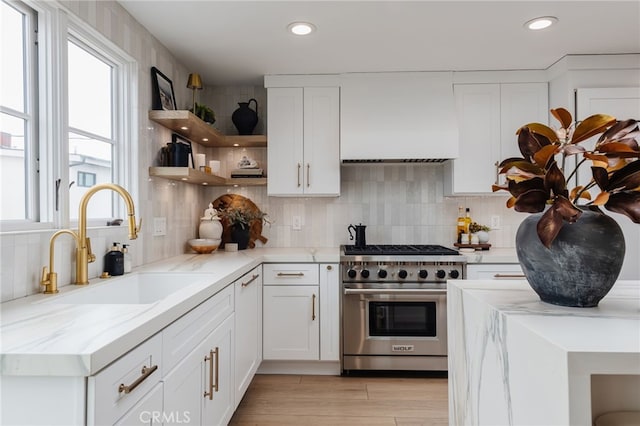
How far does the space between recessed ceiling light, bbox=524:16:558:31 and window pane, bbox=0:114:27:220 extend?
8.92 feet

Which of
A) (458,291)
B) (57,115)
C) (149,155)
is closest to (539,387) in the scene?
(458,291)

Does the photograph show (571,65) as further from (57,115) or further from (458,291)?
(57,115)

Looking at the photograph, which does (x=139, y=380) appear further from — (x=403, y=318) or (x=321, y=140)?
(x=321, y=140)

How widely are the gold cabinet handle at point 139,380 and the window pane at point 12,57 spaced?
1161mm

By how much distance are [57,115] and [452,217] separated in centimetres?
295

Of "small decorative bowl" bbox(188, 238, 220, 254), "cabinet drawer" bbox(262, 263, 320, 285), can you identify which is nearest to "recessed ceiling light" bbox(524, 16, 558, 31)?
"cabinet drawer" bbox(262, 263, 320, 285)

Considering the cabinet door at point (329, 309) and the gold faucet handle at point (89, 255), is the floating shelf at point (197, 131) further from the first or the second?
the cabinet door at point (329, 309)

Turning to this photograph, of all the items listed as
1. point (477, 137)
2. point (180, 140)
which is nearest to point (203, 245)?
point (180, 140)

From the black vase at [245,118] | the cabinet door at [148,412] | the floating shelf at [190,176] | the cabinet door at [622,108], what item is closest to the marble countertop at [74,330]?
the cabinet door at [148,412]

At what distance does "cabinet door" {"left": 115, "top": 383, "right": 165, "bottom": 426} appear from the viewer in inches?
41.2

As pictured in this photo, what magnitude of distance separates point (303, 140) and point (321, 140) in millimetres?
148

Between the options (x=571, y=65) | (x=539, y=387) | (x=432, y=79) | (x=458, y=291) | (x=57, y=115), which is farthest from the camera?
(x=432, y=79)

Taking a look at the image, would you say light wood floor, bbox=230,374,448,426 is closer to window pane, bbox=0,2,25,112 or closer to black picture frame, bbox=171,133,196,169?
black picture frame, bbox=171,133,196,169

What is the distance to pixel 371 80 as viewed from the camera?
3.13 m
